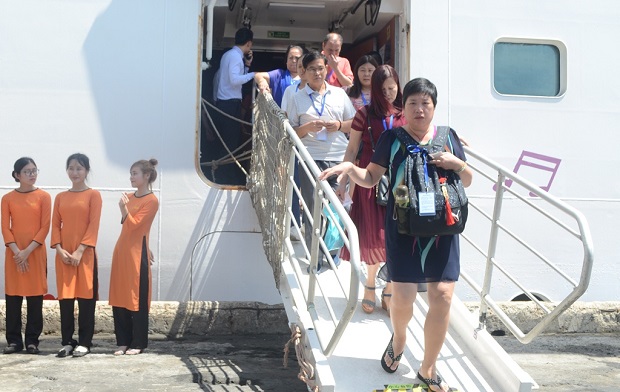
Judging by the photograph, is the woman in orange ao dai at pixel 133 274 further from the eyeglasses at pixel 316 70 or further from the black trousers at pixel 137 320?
the eyeglasses at pixel 316 70

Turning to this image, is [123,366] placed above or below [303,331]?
below

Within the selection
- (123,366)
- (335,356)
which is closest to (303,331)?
(335,356)

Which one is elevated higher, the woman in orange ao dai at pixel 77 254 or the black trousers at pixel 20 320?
the woman in orange ao dai at pixel 77 254

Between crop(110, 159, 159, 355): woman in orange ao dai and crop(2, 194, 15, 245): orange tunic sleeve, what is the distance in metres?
0.79

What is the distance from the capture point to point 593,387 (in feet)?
18.0

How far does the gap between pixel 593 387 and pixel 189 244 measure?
335 centimetres

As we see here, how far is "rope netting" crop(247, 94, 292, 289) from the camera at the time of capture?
548 centimetres

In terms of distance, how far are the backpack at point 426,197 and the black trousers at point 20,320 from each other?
3.25 m

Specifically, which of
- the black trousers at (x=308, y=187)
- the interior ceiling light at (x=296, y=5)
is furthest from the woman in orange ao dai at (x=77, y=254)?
the interior ceiling light at (x=296, y=5)

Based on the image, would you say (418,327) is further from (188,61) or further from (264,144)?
(188,61)

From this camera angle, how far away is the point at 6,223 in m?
6.36

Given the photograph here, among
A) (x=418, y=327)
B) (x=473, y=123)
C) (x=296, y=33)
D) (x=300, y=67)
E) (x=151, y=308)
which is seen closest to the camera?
(x=418, y=327)

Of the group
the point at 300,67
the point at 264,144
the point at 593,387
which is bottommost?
the point at 593,387

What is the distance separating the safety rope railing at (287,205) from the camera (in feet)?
13.5
